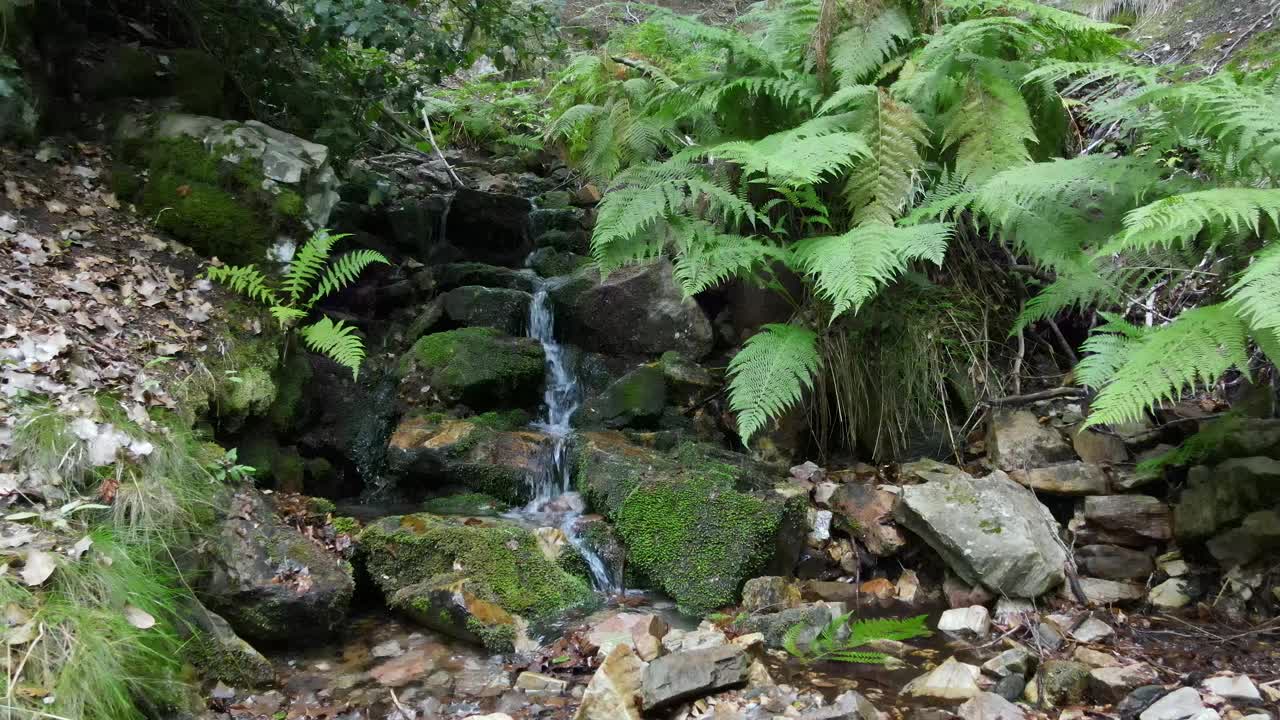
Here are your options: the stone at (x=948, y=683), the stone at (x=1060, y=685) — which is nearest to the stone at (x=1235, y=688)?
the stone at (x=1060, y=685)

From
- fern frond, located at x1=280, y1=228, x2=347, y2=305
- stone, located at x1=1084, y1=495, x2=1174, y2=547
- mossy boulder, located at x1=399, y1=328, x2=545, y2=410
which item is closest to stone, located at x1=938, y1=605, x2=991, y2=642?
stone, located at x1=1084, y1=495, x2=1174, y2=547

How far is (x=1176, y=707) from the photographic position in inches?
88.5

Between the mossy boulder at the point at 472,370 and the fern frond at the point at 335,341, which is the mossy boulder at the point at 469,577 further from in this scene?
the mossy boulder at the point at 472,370

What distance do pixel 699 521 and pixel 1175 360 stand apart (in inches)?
72.9

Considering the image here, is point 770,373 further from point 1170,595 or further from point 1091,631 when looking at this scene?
point 1170,595

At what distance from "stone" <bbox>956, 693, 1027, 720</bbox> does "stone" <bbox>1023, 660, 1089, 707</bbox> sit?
0.40 ft

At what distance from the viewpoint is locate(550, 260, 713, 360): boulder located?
5.06 metres

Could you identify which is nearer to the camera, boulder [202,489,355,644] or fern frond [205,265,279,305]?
boulder [202,489,355,644]

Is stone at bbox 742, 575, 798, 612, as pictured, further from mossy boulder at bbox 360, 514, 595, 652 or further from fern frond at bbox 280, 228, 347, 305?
fern frond at bbox 280, 228, 347, 305

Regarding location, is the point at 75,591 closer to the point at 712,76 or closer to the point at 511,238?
the point at 712,76

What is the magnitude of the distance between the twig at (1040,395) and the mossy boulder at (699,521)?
118 cm

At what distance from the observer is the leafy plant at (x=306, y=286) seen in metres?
3.93

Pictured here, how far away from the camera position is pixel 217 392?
3516mm

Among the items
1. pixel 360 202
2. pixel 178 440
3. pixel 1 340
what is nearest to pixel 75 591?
pixel 178 440
